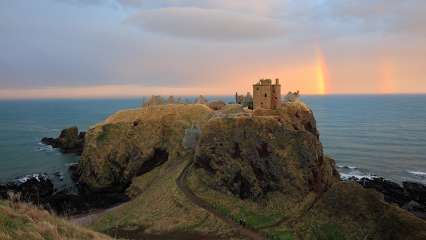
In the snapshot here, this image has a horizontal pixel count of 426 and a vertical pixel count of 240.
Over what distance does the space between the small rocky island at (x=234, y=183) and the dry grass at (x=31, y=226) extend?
2592cm

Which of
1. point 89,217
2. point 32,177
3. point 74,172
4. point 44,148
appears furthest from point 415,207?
point 44,148

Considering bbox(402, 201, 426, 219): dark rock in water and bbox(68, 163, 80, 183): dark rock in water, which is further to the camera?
bbox(68, 163, 80, 183): dark rock in water

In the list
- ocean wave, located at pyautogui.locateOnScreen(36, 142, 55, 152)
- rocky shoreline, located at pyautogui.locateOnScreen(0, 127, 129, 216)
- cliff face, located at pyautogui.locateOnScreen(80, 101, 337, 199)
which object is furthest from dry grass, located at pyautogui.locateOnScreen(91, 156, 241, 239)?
ocean wave, located at pyautogui.locateOnScreen(36, 142, 55, 152)

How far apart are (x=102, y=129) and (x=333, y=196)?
163ft

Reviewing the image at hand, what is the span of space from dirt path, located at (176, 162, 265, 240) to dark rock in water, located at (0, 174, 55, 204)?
912 inches

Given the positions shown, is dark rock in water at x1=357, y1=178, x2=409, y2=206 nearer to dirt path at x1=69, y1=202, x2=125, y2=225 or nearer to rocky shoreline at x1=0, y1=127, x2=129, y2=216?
rocky shoreline at x1=0, y1=127, x2=129, y2=216

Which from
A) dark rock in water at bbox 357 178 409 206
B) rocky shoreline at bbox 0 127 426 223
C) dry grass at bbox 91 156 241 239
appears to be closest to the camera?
dry grass at bbox 91 156 241 239

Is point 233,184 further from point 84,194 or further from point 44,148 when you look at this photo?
point 44,148

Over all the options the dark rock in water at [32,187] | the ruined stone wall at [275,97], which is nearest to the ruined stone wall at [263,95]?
the ruined stone wall at [275,97]

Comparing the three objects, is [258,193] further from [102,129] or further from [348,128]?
[348,128]

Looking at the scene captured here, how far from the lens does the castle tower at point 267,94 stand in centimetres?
7288

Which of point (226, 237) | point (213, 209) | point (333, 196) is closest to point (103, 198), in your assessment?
point (213, 209)

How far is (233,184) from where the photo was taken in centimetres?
5934

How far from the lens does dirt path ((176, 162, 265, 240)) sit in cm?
4766
